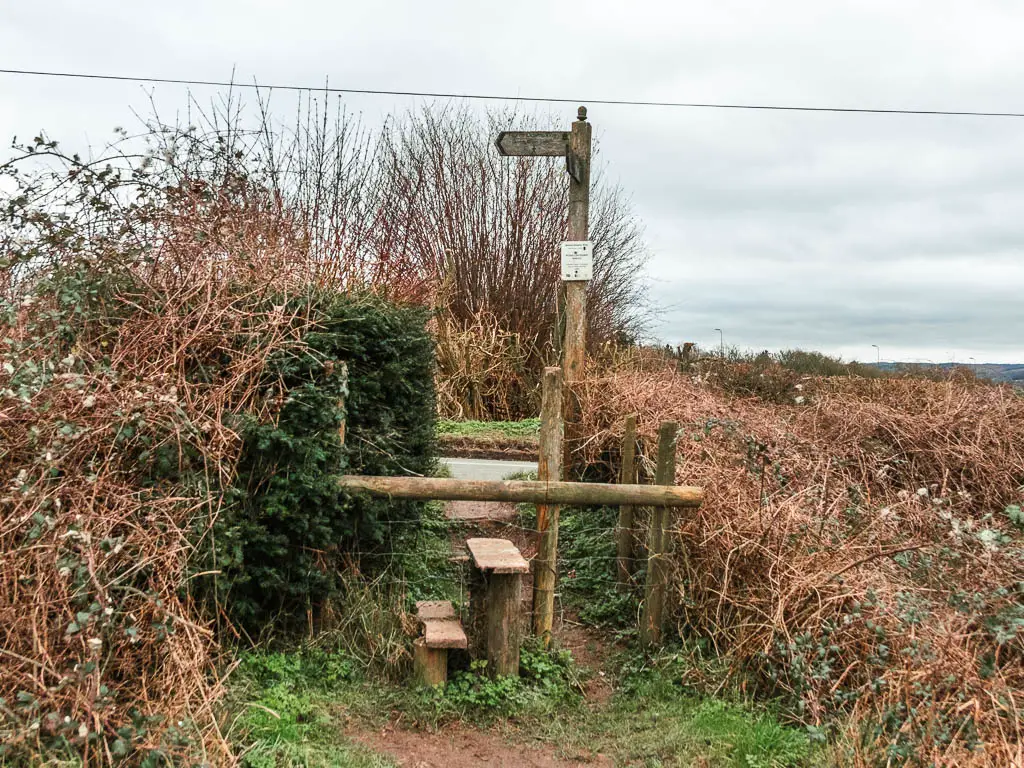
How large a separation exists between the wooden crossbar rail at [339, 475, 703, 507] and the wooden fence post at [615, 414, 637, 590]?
0.73 meters

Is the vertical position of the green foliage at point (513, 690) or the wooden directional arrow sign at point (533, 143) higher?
the wooden directional arrow sign at point (533, 143)

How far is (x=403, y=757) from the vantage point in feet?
13.8

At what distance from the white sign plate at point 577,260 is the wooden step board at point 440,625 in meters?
4.25

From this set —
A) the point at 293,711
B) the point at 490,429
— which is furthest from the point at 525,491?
the point at 490,429

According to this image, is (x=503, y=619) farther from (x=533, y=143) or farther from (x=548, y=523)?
(x=533, y=143)

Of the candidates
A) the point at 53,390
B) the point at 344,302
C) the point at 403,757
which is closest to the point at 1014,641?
the point at 403,757

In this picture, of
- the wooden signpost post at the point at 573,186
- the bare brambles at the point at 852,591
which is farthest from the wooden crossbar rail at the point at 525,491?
the wooden signpost post at the point at 573,186

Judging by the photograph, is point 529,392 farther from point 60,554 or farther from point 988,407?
point 60,554

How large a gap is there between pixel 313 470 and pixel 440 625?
3.87 ft

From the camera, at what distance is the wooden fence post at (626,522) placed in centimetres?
627

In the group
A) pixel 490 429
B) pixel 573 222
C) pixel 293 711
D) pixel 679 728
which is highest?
pixel 573 222

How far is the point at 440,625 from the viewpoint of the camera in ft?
16.2

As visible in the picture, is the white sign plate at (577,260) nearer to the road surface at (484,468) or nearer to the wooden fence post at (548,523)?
the road surface at (484,468)

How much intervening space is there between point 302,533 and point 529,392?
9.00m
